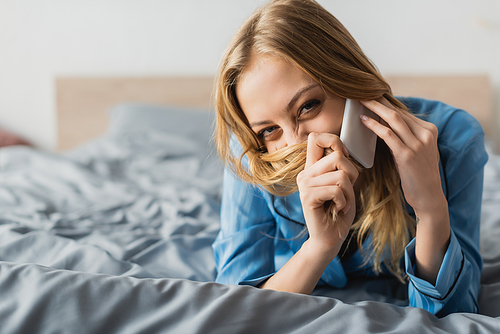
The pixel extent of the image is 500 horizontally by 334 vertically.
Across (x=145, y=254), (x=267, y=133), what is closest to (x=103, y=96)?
(x=145, y=254)

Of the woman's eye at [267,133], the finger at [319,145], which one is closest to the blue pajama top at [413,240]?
the woman's eye at [267,133]

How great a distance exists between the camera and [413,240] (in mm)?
728

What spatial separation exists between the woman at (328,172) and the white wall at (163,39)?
182 cm

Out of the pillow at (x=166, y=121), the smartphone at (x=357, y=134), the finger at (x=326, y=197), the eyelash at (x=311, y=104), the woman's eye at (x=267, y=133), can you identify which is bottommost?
the pillow at (x=166, y=121)

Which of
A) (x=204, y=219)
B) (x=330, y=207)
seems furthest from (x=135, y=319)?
(x=204, y=219)

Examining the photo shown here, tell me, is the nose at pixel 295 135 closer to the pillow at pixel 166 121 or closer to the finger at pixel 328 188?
the finger at pixel 328 188

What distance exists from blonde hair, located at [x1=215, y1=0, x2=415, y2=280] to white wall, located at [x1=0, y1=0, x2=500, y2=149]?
1835 mm

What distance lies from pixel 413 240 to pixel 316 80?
35 centimetres

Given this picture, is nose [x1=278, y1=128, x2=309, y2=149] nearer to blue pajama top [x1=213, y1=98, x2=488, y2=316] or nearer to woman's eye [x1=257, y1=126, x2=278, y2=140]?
woman's eye [x1=257, y1=126, x2=278, y2=140]

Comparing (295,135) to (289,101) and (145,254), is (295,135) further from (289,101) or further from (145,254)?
(145,254)

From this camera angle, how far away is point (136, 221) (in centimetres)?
134

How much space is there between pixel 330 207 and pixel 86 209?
3.57 feet

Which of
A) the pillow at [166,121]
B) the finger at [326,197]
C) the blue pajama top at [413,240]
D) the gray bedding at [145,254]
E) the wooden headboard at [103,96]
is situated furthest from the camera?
the wooden headboard at [103,96]

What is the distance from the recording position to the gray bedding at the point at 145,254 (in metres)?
0.51
